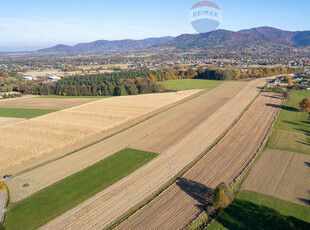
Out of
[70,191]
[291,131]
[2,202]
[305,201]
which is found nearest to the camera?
[305,201]

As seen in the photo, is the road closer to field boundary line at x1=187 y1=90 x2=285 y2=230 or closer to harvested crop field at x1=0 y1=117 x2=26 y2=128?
field boundary line at x1=187 y1=90 x2=285 y2=230

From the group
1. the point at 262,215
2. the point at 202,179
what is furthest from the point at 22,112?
the point at 262,215

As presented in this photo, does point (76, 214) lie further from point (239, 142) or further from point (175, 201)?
point (239, 142)

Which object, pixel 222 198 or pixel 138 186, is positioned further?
pixel 138 186

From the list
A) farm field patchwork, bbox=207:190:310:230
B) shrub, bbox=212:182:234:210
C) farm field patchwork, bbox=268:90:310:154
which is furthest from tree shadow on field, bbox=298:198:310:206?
farm field patchwork, bbox=268:90:310:154

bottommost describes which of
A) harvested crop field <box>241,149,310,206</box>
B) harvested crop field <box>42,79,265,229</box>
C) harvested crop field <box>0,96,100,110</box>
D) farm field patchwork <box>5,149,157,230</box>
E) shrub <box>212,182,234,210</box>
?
harvested crop field <box>0,96,100,110</box>

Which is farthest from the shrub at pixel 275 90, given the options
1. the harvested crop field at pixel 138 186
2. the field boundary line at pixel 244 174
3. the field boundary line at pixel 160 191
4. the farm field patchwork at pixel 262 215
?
the farm field patchwork at pixel 262 215

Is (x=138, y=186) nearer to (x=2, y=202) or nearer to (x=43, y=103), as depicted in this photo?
(x=2, y=202)
